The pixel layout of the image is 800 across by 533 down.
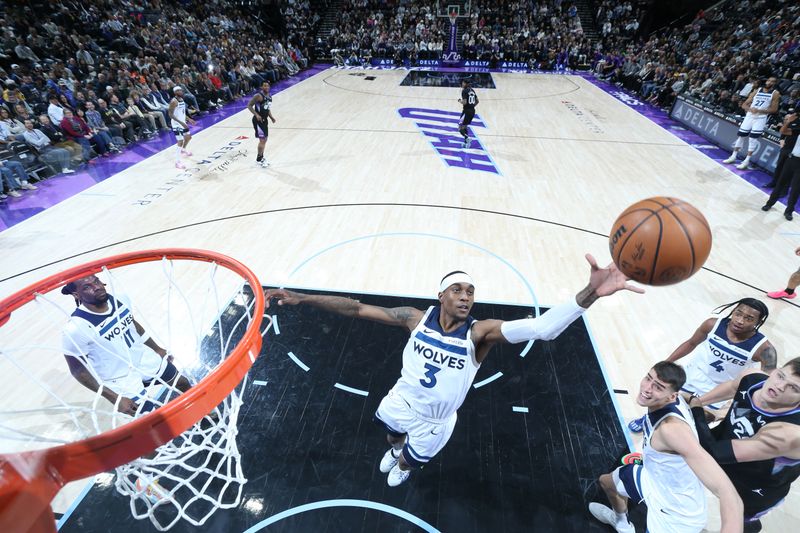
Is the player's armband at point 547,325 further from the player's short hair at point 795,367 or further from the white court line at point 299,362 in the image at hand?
the white court line at point 299,362

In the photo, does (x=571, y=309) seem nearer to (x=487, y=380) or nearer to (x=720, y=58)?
(x=487, y=380)

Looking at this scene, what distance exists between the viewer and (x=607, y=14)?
2316 cm

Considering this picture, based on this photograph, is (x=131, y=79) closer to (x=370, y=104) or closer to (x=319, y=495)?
(x=370, y=104)

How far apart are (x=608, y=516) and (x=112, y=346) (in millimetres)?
3701

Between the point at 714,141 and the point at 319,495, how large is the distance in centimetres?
1287

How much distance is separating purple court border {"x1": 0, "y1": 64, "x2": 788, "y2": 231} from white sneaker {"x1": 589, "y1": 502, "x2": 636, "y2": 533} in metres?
8.55

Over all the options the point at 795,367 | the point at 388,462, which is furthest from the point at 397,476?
the point at 795,367

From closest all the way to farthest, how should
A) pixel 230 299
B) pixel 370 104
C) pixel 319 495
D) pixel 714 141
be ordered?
1. pixel 319 495
2. pixel 230 299
3. pixel 714 141
4. pixel 370 104

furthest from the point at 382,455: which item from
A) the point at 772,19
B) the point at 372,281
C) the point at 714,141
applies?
the point at 772,19

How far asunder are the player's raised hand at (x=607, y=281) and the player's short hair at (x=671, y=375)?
0.46m

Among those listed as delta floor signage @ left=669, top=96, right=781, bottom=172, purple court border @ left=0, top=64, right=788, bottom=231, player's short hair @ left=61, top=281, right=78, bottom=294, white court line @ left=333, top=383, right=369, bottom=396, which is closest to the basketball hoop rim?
player's short hair @ left=61, top=281, right=78, bottom=294

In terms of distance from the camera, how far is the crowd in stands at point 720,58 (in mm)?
12438

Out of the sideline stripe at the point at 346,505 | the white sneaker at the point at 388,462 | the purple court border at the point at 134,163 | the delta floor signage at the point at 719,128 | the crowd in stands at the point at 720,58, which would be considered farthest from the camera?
the crowd in stands at the point at 720,58

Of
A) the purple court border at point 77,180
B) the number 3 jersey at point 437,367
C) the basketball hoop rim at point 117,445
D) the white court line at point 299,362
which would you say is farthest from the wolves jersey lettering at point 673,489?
the purple court border at point 77,180
